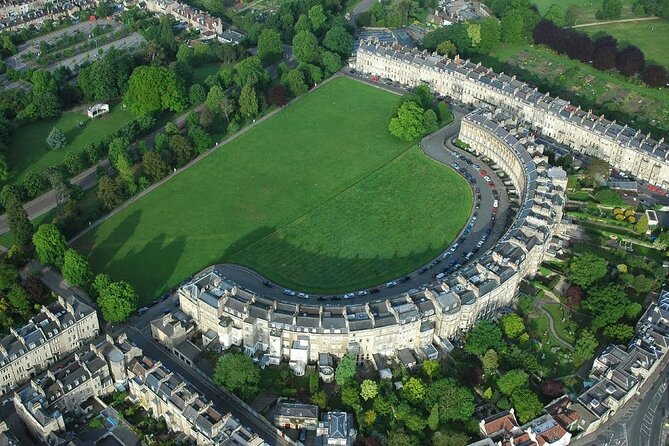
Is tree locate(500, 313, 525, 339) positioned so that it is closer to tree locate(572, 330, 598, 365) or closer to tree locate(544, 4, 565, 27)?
tree locate(572, 330, 598, 365)

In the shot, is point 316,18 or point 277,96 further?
point 316,18

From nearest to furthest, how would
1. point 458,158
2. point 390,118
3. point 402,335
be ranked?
1. point 402,335
2. point 458,158
3. point 390,118

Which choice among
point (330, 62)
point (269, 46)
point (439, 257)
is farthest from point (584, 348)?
point (269, 46)

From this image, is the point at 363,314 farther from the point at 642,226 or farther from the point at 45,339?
the point at 642,226

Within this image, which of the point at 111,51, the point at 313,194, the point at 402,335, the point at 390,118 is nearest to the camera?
the point at 402,335

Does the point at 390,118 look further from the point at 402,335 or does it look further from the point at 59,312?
the point at 59,312

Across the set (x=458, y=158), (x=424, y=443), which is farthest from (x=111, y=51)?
(x=424, y=443)
